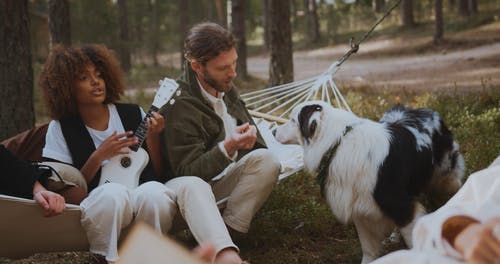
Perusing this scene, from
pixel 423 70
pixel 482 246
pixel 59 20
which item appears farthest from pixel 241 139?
pixel 423 70

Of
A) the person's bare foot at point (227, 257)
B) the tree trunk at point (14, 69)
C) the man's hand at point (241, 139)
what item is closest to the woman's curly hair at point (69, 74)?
the man's hand at point (241, 139)

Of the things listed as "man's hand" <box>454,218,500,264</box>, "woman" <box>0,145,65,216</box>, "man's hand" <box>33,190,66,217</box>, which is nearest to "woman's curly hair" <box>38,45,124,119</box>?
"woman" <box>0,145,65,216</box>

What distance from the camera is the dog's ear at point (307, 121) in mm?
2777

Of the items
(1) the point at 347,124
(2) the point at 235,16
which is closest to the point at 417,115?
(1) the point at 347,124

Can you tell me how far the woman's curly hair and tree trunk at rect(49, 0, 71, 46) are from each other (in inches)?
166

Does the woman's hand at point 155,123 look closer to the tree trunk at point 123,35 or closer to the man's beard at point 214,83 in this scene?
the man's beard at point 214,83

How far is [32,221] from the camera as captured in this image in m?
2.29

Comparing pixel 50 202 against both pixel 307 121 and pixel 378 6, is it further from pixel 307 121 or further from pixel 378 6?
pixel 378 6

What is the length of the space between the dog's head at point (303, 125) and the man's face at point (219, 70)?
1.15 ft

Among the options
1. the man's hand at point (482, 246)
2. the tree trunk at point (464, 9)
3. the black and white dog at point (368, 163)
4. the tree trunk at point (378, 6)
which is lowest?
the black and white dog at point (368, 163)

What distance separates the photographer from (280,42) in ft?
23.4

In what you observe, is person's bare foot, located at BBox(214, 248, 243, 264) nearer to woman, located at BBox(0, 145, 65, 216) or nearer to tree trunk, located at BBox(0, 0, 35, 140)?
woman, located at BBox(0, 145, 65, 216)

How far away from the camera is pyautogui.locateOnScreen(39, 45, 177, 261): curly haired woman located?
7.73 ft

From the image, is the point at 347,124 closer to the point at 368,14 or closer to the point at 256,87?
the point at 256,87
